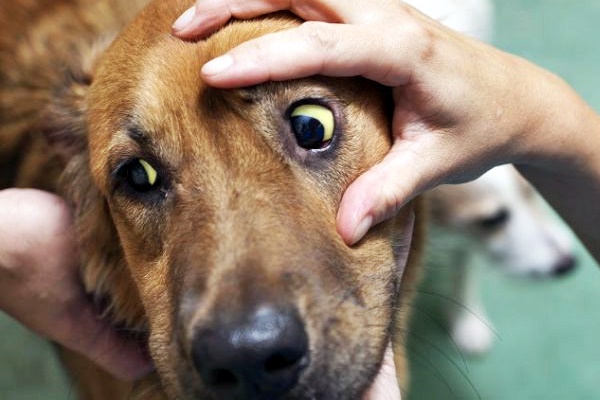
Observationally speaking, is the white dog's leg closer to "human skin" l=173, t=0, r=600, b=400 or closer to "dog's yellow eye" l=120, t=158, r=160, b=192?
"human skin" l=173, t=0, r=600, b=400

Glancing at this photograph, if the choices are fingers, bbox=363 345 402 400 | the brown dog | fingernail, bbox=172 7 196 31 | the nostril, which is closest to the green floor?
fingers, bbox=363 345 402 400

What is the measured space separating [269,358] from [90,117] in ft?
2.57

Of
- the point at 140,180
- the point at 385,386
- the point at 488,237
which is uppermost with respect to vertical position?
the point at 140,180

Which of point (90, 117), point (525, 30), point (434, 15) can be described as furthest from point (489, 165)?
point (525, 30)

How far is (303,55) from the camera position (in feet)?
4.12

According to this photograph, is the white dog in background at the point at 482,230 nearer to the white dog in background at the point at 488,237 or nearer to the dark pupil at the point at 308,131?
the white dog in background at the point at 488,237

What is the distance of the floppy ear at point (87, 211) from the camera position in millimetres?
1739

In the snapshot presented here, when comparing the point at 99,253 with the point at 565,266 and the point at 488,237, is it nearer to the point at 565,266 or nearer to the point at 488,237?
the point at 488,237

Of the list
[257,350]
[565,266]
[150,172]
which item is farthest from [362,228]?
[565,266]

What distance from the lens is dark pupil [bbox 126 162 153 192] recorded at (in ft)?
4.90

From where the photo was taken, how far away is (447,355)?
2.72m

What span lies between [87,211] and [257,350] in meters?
0.78

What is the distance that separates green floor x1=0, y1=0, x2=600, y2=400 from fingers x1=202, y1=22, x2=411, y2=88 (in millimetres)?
1592

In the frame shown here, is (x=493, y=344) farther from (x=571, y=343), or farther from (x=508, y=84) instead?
(x=508, y=84)
